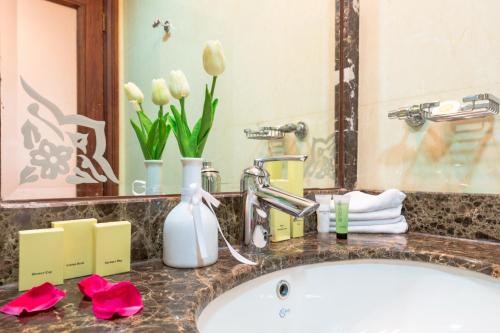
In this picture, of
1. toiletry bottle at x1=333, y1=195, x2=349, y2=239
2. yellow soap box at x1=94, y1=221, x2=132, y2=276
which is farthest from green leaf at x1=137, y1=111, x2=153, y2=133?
toiletry bottle at x1=333, y1=195, x2=349, y2=239

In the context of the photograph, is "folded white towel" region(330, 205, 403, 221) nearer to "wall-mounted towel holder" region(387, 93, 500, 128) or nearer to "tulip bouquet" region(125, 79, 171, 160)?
"wall-mounted towel holder" region(387, 93, 500, 128)

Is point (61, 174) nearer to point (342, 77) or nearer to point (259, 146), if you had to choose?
point (259, 146)

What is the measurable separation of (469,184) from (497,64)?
31 cm

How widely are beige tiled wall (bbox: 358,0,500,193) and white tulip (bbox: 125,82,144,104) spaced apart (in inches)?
29.9

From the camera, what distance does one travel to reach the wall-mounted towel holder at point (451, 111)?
83cm

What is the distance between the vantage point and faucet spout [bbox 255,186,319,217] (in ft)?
2.36

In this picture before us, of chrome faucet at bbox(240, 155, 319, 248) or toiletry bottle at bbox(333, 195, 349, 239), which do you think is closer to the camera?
chrome faucet at bbox(240, 155, 319, 248)

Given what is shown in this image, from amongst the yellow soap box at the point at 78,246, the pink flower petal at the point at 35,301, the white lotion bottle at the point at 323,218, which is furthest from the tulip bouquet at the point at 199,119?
the white lotion bottle at the point at 323,218

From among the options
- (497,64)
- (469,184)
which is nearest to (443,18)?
(497,64)

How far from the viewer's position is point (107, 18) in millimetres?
706

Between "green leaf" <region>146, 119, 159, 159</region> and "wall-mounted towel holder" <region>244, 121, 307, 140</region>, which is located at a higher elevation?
"wall-mounted towel holder" <region>244, 121, 307, 140</region>

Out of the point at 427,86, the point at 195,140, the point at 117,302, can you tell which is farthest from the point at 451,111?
the point at 117,302

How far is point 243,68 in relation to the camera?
1.03 meters

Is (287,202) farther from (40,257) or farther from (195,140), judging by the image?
(40,257)
